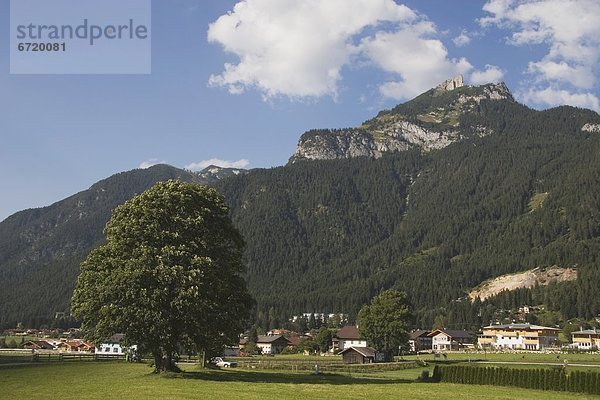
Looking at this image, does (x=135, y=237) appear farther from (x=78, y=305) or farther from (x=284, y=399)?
(x=284, y=399)

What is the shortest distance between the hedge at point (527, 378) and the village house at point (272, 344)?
122 meters

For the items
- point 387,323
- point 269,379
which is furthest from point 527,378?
point 387,323

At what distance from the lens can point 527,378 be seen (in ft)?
186

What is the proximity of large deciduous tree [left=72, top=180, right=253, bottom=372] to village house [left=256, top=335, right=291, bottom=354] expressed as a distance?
432ft

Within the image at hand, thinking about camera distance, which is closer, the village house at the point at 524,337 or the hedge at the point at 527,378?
the hedge at the point at 527,378

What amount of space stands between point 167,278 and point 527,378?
3454 centimetres

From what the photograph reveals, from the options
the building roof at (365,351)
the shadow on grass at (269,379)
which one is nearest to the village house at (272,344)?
the building roof at (365,351)

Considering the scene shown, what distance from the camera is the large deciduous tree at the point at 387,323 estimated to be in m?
116

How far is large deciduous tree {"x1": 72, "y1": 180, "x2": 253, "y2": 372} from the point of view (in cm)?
4769

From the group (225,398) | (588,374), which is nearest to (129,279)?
(225,398)

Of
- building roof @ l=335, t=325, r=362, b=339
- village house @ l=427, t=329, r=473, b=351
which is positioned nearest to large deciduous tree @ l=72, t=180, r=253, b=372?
building roof @ l=335, t=325, r=362, b=339

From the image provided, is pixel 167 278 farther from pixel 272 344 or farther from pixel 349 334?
pixel 272 344

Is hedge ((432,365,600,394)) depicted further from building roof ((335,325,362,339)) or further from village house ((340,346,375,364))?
building roof ((335,325,362,339))

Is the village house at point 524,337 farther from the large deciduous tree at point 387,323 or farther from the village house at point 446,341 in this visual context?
the large deciduous tree at point 387,323
